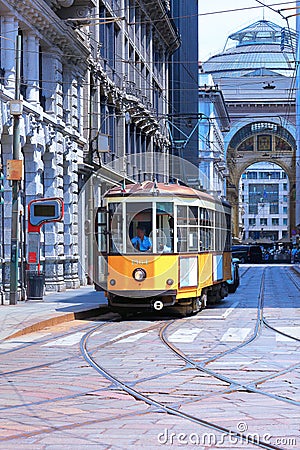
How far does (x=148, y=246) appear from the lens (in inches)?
765

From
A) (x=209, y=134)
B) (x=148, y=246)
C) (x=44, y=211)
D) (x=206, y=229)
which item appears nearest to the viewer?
(x=148, y=246)

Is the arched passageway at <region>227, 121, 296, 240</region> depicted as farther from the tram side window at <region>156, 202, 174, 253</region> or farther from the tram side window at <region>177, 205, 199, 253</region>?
the tram side window at <region>156, 202, 174, 253</region>

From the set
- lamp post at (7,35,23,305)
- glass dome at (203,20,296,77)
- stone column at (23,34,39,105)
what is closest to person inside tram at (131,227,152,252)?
lamp post at (7,35,23,305)

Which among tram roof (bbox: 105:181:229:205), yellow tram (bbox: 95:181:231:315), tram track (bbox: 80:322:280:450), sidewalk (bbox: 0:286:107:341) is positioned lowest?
tram track (bbox: 80:322:280:450)

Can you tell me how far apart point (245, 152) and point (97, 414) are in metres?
119

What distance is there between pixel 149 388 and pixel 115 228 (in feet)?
31.9

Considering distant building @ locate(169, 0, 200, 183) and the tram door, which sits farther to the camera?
distant building @ locate(169, 0, 200, 183)

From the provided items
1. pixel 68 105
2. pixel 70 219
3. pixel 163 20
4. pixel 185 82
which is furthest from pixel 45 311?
pixel 185 82

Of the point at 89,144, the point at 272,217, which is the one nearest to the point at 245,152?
the point at 272,217

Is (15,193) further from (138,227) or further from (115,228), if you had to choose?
(138,227)

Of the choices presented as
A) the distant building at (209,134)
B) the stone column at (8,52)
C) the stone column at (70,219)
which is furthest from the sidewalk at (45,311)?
the distant building at (209,134)

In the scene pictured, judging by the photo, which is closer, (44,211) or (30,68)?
(44,211)

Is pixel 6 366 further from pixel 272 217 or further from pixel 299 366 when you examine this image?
pixel 272 217

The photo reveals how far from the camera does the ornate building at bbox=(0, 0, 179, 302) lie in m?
25.5
